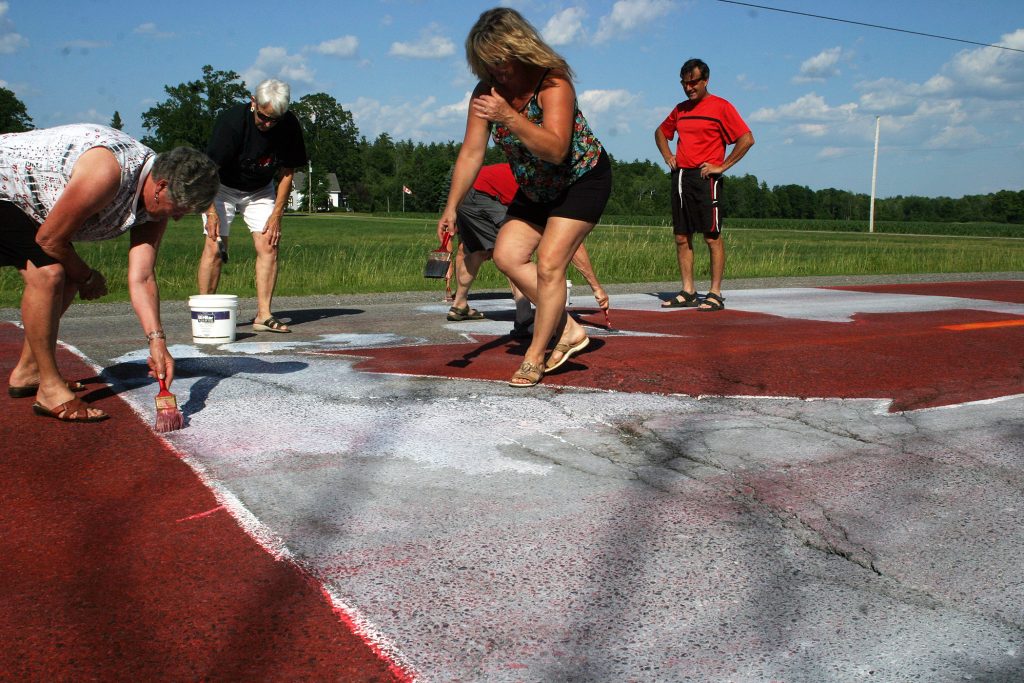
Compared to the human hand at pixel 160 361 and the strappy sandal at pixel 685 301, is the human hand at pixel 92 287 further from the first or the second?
the strappy sandal at pixel 685 301

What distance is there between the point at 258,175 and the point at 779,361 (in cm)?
406

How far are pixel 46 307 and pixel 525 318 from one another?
10.7ft

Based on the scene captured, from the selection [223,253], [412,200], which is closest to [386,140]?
[412,200]

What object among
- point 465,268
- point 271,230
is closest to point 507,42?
point 465,268

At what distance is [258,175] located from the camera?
23.9 ft

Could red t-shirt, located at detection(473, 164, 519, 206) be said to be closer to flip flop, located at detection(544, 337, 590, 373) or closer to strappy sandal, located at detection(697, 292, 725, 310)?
flip flop, located at detection(544, 337, 590, 373)

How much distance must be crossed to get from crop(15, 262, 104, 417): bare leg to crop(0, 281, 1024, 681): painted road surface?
152 millimetres

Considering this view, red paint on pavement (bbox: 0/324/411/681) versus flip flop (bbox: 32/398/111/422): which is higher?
flip flop (bbox: 32/398/111/422)

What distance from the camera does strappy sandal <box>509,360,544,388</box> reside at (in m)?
5.14

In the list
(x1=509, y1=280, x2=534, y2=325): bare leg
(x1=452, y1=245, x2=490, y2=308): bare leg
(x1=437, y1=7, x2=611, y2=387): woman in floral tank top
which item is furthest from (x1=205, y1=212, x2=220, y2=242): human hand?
(x1=437, y1=7, x2=611, y2=387): woman in floral tank top

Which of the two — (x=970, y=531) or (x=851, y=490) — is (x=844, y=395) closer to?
(x=851, y=490)

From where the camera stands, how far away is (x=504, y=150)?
512 centimetres

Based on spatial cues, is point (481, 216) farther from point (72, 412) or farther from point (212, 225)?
point (72, 412)

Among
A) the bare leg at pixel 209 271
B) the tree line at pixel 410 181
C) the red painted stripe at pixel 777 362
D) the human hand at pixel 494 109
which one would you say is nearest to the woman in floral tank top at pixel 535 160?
the human hand at pixel 494 109
